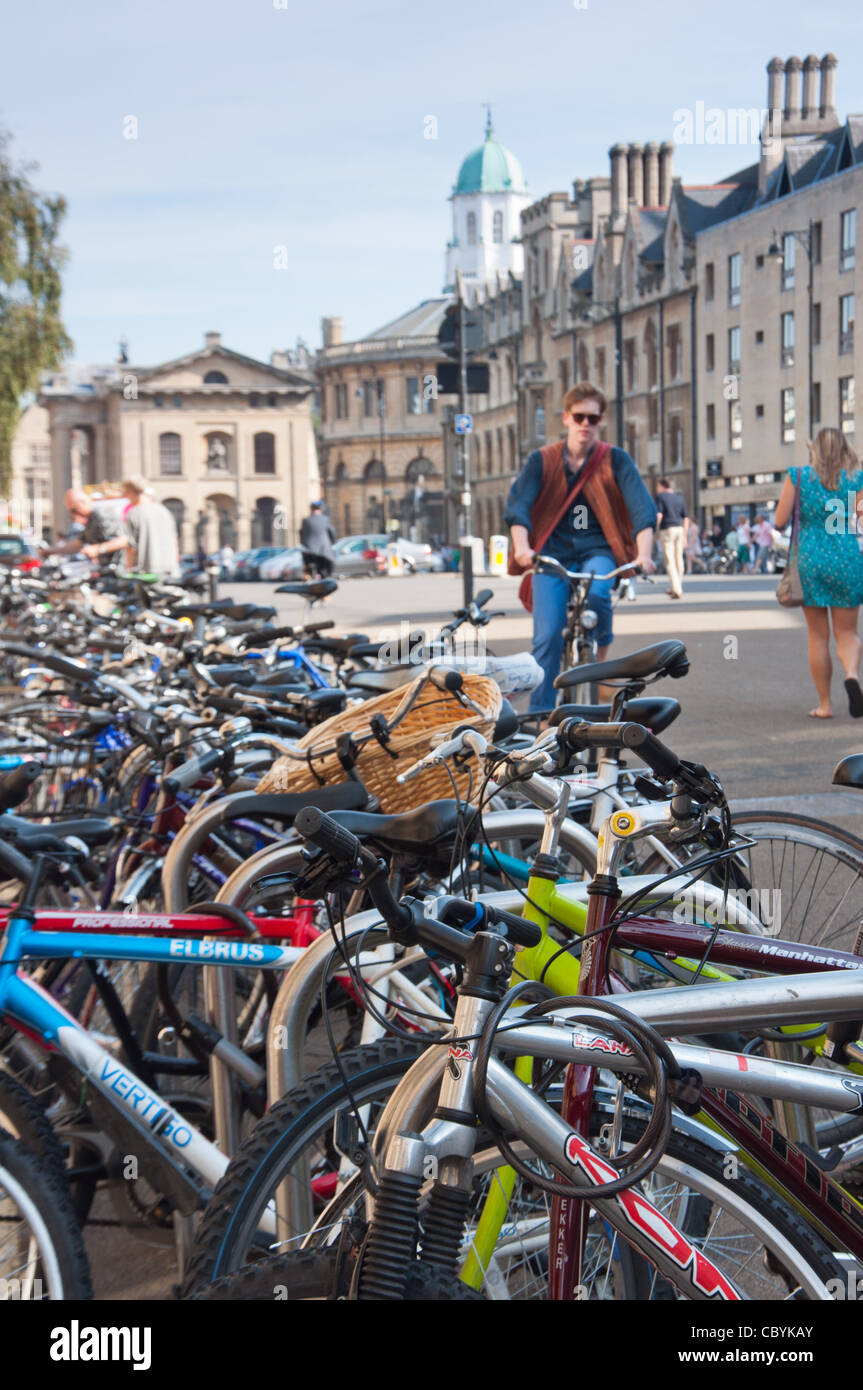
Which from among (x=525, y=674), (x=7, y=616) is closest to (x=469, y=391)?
(x=7, y=616)

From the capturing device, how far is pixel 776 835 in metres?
3.56

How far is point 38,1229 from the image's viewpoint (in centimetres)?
238

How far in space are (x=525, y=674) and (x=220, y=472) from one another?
94208 millimetres

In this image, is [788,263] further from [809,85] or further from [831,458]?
[831,458]

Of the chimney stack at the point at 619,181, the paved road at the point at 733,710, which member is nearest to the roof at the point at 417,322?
the chimney stack at the point at 619,181

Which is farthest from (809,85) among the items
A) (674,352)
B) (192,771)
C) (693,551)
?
(192,771)

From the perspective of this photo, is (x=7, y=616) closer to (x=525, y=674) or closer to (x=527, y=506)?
(x=527, y=506)

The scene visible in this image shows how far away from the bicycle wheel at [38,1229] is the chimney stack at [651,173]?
6968 cm

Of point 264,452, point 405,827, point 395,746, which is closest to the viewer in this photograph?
point 405,827

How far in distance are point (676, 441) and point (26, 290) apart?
3549 centimetres

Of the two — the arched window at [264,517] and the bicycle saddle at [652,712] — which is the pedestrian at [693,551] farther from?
the arched window at [264,517]

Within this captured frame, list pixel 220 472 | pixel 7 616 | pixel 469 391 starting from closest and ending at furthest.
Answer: pixel 7 616 → pixel 469 391 → pixel 220 472

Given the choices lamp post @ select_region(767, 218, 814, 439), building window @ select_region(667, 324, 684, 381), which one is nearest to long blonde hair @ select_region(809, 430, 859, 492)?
lamp post @ select_region(767, 218, 814, 439)

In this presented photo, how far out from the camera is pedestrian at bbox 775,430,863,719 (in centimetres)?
940
